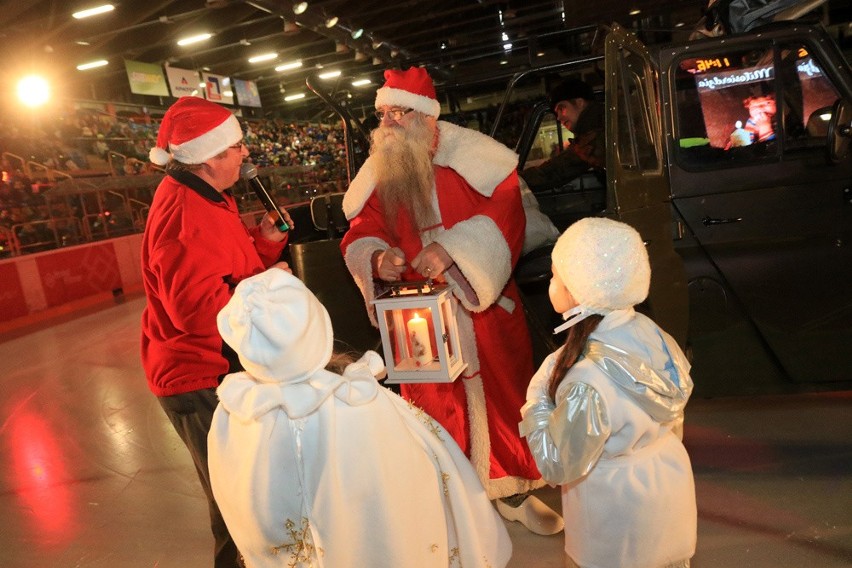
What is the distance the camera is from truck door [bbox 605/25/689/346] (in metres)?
2.79

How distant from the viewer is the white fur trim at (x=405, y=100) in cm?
292

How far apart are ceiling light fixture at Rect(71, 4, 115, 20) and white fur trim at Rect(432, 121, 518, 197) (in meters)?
11.8

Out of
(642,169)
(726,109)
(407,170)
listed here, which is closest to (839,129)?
(726,109)

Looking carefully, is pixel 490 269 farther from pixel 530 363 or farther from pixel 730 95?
pixel 730 95

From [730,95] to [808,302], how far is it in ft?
3.29

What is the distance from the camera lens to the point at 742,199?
3.03 m

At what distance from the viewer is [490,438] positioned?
2.95 metres

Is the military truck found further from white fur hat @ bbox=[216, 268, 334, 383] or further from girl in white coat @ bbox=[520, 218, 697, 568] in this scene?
white fur hat @ bbox=[216, 268, 334, 383]

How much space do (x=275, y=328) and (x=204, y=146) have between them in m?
1.16

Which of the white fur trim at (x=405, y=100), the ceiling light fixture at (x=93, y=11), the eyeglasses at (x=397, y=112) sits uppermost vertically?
the ceiling light fixture at (x=93, y=11)

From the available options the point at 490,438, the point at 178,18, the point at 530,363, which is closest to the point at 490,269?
the point at 530,363

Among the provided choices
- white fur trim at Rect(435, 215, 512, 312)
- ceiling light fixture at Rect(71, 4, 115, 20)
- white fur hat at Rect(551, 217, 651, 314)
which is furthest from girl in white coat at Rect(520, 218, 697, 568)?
ceiling light fixture at Rect(71, 4, 115, 20)

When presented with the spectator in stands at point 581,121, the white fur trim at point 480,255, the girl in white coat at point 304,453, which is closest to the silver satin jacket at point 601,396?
the girl in white coat at point 304,453

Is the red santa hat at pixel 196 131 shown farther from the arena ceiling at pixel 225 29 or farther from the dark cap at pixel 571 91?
the arena ceiling at pixel 225 29
